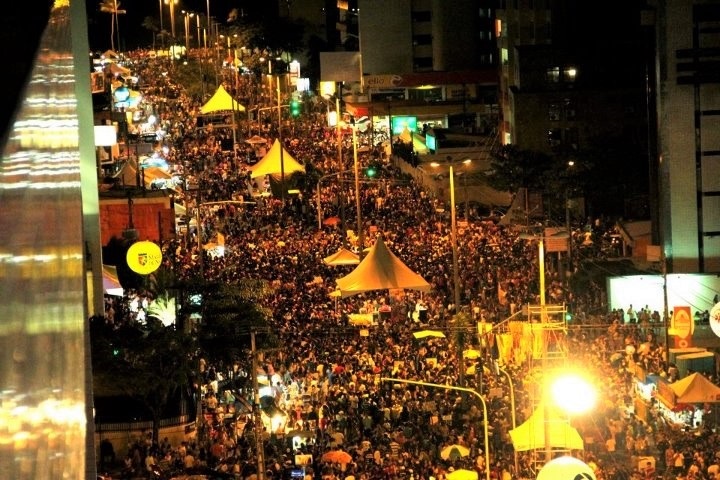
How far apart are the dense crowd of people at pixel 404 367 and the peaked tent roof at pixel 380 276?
0.93m

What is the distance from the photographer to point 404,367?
25.8m

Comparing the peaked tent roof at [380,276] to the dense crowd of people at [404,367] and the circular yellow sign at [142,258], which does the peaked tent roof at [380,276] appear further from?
the circular yellow sign at [142,258]

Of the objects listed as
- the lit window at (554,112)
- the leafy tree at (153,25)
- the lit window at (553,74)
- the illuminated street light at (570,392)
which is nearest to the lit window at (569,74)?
the lit window at (553,74)

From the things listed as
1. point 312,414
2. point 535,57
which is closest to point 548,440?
point 312,414

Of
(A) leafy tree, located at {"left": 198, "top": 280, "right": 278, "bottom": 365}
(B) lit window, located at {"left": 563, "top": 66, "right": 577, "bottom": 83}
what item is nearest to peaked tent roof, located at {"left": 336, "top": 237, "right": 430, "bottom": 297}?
(A) leafy tree, located at {"left": 198, "top": 280, "right": 278, "bottom": 365}

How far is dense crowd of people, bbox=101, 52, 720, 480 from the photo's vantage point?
2020cm

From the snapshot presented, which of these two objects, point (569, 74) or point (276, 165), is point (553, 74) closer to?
point (569, 74)

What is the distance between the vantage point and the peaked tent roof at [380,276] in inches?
1129

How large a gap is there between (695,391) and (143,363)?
904cm

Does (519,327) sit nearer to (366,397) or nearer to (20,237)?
(366,397)

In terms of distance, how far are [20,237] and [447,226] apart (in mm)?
41050

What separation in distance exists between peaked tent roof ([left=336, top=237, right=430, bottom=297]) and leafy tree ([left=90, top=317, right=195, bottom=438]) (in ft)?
20.6

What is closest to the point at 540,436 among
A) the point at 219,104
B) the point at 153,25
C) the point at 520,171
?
the point at 520,171

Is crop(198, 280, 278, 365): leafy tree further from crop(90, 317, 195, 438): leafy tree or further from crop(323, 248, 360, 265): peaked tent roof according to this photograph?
crop(323, 248, 360, 265): peaked tent roof
